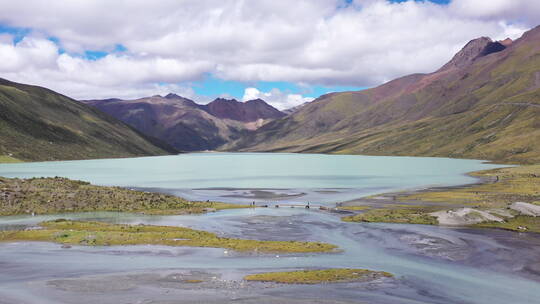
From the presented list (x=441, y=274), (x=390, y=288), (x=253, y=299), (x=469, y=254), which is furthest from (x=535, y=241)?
(x=253, y=299)

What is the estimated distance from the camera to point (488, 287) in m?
40.3

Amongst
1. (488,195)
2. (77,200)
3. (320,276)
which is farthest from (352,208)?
(77,200)

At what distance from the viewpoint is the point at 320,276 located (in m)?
42.7

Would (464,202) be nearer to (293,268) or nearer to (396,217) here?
(396,217)

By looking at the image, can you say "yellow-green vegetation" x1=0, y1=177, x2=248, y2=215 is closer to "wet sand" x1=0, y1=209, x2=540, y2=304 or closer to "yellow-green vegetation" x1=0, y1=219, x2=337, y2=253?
"yellow-green vegetation" x1=0, y1=219, x2=337, y2=253

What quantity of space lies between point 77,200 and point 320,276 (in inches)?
2662

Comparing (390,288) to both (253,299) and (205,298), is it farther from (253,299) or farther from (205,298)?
(205,298)

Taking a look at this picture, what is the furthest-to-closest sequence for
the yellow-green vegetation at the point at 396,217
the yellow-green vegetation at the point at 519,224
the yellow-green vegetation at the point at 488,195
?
1. the yellow-green vegetation at the point at 488,195
2. the yellow-green vegetation at the point at 396,217
3. the yellow-green vegetation at the point at 519,224

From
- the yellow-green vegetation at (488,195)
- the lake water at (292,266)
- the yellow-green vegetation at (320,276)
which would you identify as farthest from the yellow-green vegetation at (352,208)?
the yellow-green vegetation at (320,276)

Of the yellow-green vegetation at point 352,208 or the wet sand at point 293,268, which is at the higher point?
the yellow-green vegetation at point 352,208

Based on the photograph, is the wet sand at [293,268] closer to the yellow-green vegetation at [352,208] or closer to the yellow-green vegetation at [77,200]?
the yellow-green vegetation at [352,208]

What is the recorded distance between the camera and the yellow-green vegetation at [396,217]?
7606 cm

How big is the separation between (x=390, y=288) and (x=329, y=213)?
48.3 metres

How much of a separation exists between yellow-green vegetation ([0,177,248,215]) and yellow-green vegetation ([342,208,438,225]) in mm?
27937
